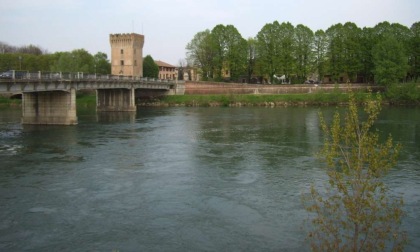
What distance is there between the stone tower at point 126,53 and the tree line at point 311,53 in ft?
42.4

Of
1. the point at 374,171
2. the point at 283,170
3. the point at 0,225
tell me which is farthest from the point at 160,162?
the point at 374,171

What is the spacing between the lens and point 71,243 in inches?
623

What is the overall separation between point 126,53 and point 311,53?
45.3 m

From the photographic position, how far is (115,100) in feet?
271

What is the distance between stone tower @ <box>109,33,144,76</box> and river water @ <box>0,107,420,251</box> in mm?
70034

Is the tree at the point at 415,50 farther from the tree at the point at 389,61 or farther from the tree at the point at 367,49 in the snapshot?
the tree at the point at 367,49

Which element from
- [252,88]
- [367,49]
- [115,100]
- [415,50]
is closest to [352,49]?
[367,49]

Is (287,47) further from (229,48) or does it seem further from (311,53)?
(229,48)

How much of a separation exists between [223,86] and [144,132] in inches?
2214

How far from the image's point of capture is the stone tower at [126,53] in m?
110

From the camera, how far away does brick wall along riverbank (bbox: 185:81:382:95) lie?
9600cm

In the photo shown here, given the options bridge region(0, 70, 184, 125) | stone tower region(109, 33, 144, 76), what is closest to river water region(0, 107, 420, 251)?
bridge region(0, 70, 184, 125)

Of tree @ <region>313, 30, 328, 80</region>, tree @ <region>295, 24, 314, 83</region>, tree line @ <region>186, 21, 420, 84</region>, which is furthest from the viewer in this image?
tree @ <region>295, 24, 314, 83</region>

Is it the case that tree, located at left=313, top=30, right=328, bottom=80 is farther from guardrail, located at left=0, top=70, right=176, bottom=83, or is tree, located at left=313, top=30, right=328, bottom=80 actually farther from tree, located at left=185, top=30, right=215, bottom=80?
guardrail, located at left=0, top=70, right=176, bottom=83
